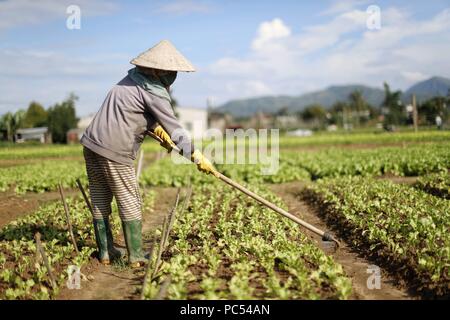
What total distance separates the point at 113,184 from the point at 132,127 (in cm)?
61

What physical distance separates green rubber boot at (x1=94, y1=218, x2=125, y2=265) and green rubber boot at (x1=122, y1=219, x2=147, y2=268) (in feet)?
1.01

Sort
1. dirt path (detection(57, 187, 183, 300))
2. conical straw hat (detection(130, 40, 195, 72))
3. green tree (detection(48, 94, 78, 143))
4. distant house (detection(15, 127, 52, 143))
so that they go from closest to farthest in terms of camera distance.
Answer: dirt path (detection(57, 187, 183, 300)), conical straw hat (detection(130, 40, 195, 72)), distant house (detection(15, 127, 52, 143)), green tree (detection(48, 94, 78, 143))

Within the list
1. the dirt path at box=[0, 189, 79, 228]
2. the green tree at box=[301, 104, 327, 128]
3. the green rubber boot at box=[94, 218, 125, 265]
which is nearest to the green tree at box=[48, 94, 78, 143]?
the dirt path at box=[0, 189, 79, 228]

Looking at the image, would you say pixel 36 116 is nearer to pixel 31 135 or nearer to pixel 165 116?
pixel 31 135

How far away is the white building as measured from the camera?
186ft

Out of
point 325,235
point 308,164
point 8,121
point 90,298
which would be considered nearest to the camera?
point 90,298

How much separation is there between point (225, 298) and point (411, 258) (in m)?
1.99

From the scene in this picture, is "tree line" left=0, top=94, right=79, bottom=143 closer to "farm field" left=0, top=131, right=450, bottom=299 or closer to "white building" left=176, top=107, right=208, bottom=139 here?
"farm field" left=0, top=131, right=450, bottom=299

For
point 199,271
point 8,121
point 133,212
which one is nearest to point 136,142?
point 133,212

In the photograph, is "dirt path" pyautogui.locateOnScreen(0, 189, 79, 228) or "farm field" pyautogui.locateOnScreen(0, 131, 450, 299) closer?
"farm field" pyautogui.locateOnScreen(0, 131, 450, 299)

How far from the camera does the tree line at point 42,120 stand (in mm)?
8954

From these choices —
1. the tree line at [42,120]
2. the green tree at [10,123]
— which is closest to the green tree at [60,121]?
the tree line at [42,120]
